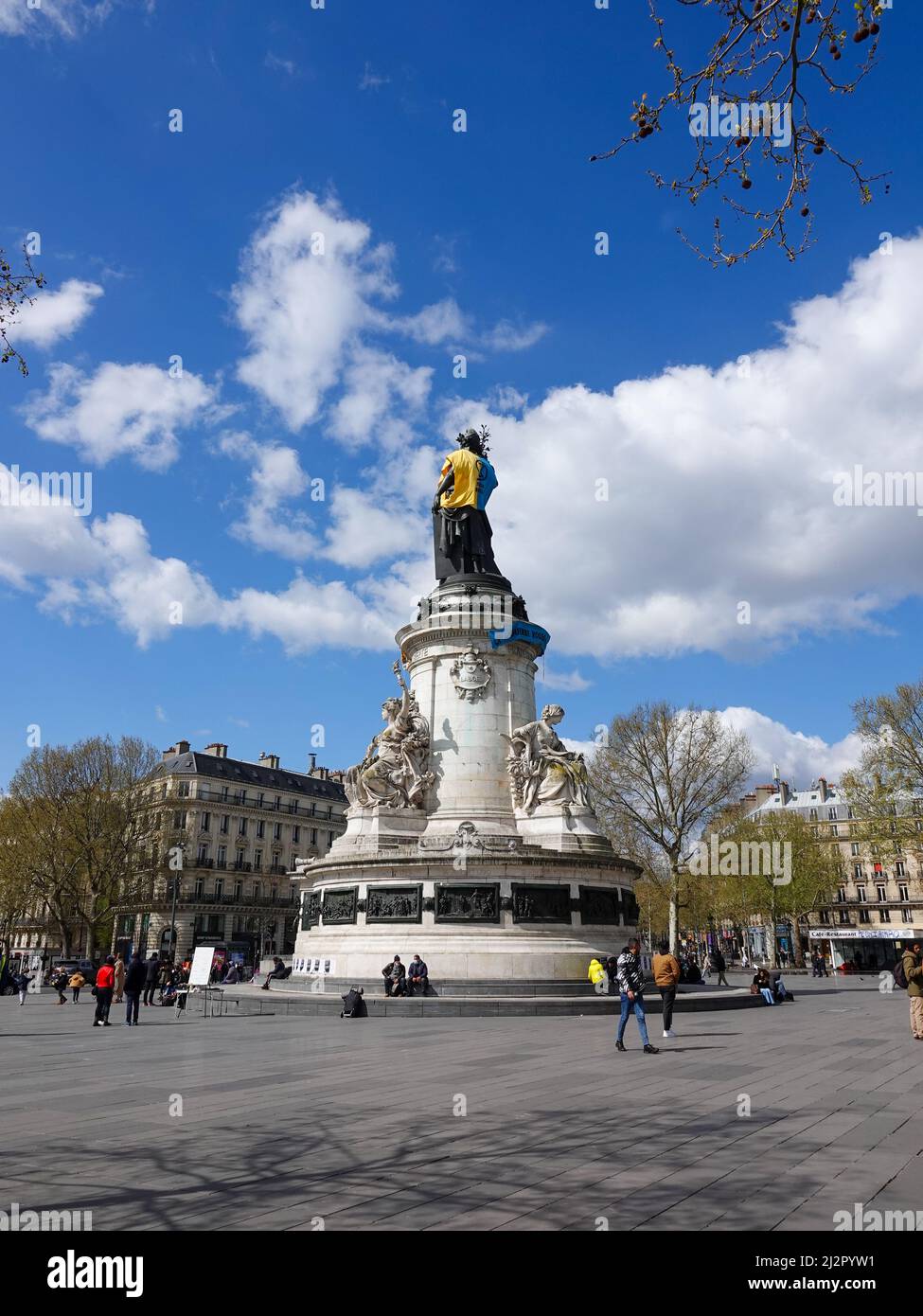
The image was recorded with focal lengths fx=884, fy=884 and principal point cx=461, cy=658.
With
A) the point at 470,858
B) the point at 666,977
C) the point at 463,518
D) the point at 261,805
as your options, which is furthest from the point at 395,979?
the point at 261,805

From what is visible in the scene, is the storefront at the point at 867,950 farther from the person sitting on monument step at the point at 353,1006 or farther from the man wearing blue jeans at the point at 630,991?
the man wearing blue jeans at the point at 630,991

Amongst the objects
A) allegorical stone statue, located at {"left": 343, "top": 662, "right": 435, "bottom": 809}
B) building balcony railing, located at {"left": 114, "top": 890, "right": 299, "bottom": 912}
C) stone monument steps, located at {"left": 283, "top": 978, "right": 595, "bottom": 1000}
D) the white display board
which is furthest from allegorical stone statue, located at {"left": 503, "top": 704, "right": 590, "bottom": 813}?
building balcony railing, located at {"left": 114, "top": 890, "right": 299, "bottom": 912}

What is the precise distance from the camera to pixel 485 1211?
5906 millimetres

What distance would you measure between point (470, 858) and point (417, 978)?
3.83 metres

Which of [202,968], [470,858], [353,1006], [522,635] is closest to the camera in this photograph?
[353,1006]

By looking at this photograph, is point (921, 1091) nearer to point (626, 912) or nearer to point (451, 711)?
point (626, 912)

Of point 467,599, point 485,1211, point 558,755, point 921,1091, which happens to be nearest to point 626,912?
point 558,755

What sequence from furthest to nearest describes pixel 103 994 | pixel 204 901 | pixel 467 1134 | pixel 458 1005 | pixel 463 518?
pixel 204 901 < pixel 463 518 < pixel 458 1005 < pixel 103 994 < pixel 467 1134

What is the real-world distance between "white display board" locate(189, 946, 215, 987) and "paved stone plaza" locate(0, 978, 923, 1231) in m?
7.82

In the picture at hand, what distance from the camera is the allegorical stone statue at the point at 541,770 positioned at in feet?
94.3

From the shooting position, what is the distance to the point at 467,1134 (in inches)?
322

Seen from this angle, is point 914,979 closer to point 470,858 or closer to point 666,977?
point 666,977

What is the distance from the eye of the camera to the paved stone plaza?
6.04 m

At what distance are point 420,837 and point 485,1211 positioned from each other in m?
22.1
